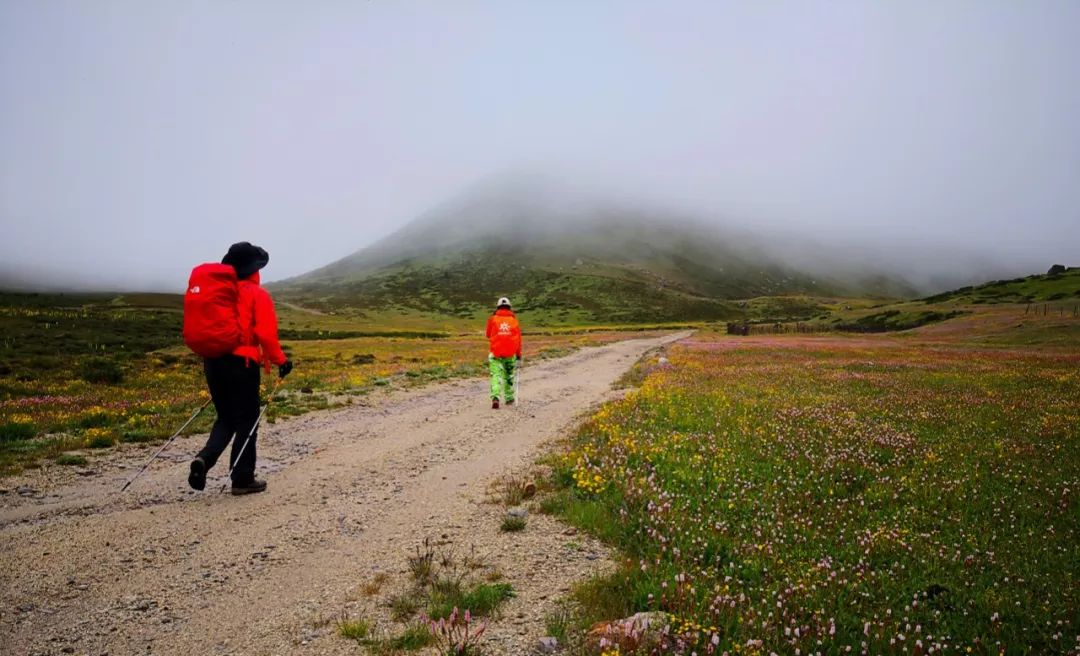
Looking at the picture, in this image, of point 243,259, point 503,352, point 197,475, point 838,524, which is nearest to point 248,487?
point 197,475

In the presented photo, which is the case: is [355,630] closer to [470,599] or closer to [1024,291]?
[470,599]

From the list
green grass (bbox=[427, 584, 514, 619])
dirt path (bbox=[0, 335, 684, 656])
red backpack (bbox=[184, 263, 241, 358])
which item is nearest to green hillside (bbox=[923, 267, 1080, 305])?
dirt path (bbox=[0, 335, 684, 656])

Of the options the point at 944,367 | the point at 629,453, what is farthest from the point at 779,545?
the point at 944,367

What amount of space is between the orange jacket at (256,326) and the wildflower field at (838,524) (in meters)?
5.79

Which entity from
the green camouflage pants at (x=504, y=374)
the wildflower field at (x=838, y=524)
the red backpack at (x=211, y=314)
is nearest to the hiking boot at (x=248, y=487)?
the red backpack at (x=211, y=314)

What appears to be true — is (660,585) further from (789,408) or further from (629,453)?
(789,408)

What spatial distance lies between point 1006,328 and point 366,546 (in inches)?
3334

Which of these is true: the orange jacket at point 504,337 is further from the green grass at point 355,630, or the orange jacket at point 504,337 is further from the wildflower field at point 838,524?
the green grass at point 355,630

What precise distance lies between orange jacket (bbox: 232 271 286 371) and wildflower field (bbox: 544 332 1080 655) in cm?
579

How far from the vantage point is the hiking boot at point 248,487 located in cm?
952

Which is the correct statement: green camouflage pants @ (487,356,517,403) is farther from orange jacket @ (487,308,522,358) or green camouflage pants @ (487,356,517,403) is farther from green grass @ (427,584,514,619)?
green grass @ (427,584,514,619)

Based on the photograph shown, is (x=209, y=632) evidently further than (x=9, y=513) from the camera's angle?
No

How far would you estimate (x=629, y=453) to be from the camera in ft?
34.7

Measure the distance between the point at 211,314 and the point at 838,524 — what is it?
33.6 ft
